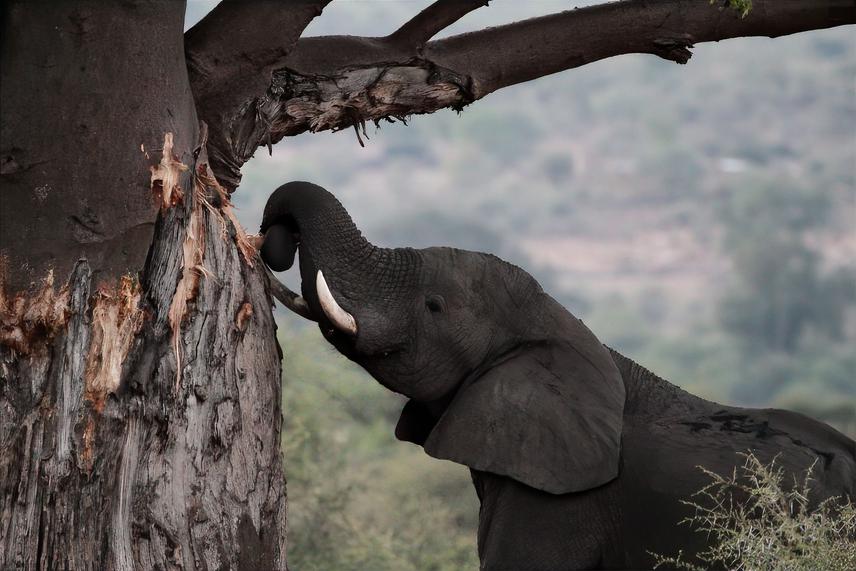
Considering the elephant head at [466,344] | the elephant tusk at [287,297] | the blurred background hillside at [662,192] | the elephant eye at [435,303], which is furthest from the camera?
the blurred background hillside at [662,192]

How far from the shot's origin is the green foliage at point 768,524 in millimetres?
4617

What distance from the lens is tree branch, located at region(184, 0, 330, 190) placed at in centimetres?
470

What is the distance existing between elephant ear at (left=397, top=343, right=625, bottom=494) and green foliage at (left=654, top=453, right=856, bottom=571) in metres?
0.41

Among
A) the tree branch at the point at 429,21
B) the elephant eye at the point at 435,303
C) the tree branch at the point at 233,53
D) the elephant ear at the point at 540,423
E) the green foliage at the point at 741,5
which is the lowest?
the elephant ear at the point at 540,423

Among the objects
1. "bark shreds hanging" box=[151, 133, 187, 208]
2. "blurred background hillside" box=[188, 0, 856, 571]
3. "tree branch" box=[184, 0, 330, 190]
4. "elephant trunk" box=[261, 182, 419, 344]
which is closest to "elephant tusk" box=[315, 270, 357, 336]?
"elephant trunk" box=[261, 182, 419, 344]

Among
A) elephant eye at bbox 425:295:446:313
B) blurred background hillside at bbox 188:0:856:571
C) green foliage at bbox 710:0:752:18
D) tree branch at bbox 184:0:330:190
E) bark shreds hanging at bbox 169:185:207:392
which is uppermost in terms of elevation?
blurred background hillside at bbox 188:0:856:571

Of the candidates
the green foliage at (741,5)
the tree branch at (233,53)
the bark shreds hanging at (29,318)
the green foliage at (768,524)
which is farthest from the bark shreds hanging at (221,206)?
the green foliage at (741,5)

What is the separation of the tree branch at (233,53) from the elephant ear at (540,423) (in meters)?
1.30

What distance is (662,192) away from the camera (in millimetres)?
90688

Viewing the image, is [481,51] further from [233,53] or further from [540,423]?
[540,423]

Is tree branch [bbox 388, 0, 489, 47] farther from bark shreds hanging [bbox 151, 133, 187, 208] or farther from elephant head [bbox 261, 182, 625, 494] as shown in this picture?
bark shreds hanging [bbox 151, 133, 187, 208]

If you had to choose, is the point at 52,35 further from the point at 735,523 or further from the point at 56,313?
the point at 735,523

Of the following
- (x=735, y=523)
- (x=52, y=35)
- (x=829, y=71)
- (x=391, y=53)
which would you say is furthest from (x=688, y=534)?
(x=829, y=71)

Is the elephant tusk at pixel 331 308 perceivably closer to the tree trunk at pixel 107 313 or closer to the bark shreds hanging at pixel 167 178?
the tree trunk at pixel 107 313
